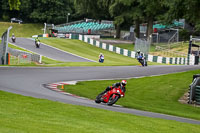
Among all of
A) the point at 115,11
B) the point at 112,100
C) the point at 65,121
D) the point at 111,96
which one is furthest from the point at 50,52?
the point at 65,121

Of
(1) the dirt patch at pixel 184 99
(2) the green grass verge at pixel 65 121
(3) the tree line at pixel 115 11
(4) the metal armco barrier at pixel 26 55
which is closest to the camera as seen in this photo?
(2) the green grass verge at pixel 65 121

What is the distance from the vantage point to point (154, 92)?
23.2 meters

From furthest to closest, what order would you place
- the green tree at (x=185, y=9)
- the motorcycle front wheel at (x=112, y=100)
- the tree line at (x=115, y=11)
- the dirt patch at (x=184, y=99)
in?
the tree line at (x=115, y=11) → the green tree at (x=185, y=9) → the dirt patch at (x=184, y=99) → the motorcycle front wheel at (x=112, y=100)

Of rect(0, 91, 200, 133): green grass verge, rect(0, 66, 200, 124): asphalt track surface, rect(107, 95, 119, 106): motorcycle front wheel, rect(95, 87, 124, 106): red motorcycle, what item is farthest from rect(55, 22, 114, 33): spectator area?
rect(0, 91, 200, 133): green grass verge

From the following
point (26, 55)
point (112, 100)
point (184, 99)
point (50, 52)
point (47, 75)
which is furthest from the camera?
point (50, 52)

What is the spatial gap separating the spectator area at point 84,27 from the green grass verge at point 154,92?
4779cm

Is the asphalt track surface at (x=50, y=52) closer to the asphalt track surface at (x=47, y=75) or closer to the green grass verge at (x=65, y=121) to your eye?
the asphalt track surface at (x=47, y=75)

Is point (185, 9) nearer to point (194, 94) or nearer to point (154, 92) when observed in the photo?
point (154, 92)

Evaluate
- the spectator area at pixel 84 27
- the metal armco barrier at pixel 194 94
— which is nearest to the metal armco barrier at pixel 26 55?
the metal armco barrier at pixel 194 94

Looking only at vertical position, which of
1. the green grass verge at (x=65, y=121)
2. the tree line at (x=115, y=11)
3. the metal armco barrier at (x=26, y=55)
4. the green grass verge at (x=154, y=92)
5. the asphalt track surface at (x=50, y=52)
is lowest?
the asphalt track surface at (x=50, y=52)

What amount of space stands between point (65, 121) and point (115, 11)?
55952mm

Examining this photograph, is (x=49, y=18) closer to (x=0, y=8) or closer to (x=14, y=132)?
(x=0, y=8)

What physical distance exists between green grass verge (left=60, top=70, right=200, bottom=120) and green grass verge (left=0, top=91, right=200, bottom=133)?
14.1ft

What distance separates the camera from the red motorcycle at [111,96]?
1711cm
